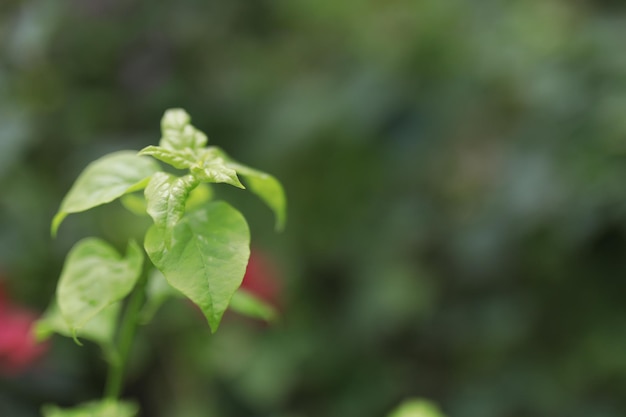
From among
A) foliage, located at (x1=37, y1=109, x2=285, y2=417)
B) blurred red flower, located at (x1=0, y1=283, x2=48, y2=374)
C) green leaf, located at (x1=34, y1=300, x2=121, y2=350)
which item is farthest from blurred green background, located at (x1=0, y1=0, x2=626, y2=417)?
foliage, located at (x1=37, y1=109, x2=285, y2=417)

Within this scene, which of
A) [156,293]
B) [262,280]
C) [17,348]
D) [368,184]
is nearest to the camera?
[156,293]

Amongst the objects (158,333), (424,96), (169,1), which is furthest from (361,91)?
(158,333)

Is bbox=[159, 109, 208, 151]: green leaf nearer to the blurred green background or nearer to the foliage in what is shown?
the foliage

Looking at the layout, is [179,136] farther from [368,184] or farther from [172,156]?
[368,184]

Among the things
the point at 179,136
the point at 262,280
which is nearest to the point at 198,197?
the point at 179,136

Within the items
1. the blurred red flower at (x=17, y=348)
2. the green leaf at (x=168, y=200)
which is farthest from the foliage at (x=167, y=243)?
the blurred red flower at (x=17, y=348)

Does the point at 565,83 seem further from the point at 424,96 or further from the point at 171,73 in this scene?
the point at 171,73
